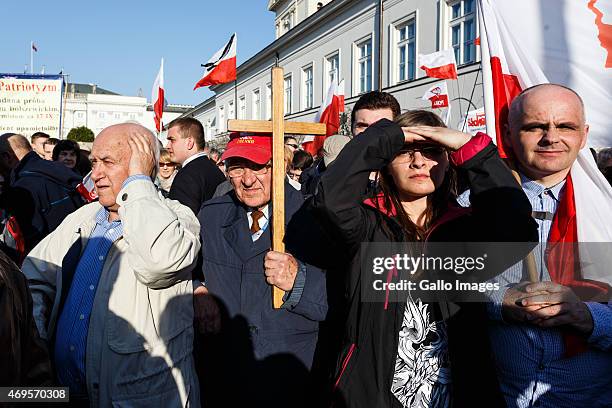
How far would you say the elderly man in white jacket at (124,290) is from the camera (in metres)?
2.18

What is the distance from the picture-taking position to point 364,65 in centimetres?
2347

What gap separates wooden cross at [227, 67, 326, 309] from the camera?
2531 mm

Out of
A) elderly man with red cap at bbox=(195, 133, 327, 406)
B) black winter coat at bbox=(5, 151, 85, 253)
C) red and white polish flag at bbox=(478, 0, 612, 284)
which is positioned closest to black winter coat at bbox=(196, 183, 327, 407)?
elderly man with red cap at bbox=(195, 133, 327, 406)

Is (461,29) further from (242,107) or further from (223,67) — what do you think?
(242,107)

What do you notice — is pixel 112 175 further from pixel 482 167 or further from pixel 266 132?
pixel 482 167

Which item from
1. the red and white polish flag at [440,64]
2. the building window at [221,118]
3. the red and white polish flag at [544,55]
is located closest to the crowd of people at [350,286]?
the red and white polish flag at [544,55]

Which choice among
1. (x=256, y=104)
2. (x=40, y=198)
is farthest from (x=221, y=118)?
(x=40, y=198)

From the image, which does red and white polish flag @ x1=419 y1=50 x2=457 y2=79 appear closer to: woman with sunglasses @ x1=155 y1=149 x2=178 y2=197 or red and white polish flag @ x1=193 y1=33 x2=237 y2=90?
red and white polish flag @ x1=193 y1=33 x2=237 y2=90

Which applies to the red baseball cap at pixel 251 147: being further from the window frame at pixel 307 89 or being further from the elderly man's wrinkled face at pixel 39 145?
the window frame at pixel 307 89

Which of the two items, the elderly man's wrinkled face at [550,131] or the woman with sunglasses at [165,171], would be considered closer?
the elderly man's wrinkled face at [550,131]

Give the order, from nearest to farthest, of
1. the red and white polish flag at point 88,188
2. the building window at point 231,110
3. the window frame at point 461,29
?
1. the red and white polish flag at point 88,188
2. the window frame at point 461,29
3. the building window at point 231,110

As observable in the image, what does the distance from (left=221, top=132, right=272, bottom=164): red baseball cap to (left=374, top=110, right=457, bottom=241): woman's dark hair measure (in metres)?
0.76

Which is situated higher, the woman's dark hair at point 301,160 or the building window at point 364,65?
the building window at point 364,65

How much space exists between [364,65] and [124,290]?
22.4 metres
